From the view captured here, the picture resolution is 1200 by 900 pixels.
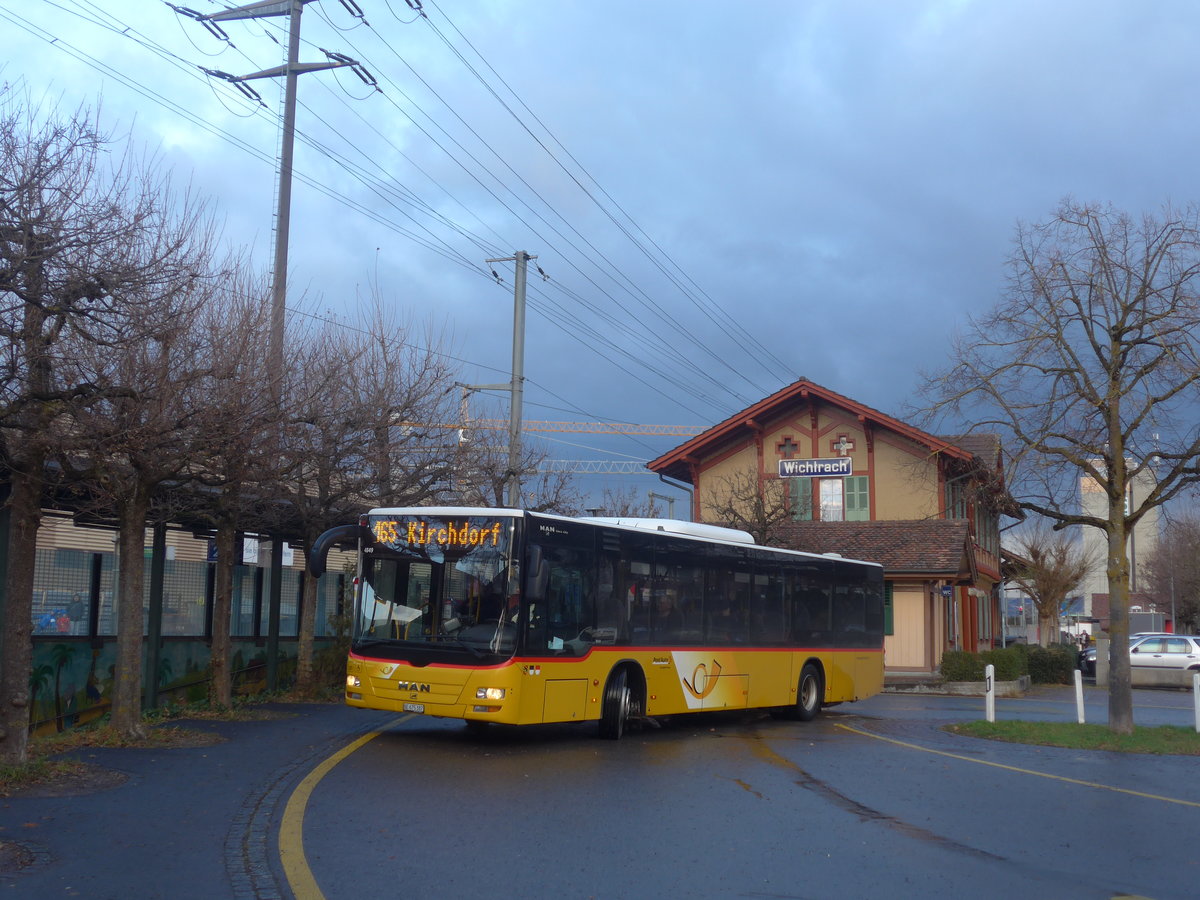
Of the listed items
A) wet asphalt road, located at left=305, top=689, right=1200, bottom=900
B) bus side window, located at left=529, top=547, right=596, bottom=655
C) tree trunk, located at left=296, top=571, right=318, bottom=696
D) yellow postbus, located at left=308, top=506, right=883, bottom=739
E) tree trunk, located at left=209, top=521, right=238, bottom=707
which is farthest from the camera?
tree trunk, located at left=296, top=571, right=318, bottom=696

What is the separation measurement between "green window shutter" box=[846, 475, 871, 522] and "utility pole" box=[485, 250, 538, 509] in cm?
1632

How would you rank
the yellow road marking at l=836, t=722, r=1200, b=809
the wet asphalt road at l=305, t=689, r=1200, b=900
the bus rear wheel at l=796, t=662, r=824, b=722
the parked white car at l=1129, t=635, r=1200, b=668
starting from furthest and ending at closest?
1. the parked white car at l=1129, t=635, r=1200, b=668
2. the bus rear wheel at l=796, t=662, r=824, b=722
3. the yellow road marking at l=836, t=722, r=1200, b=809
4. the wet asphalt road at l=305, t=689, r=1200, b=900

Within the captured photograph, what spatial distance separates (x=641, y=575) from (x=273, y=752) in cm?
564

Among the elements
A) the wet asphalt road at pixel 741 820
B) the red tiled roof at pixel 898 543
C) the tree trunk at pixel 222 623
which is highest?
the red tiled roof at pixel 898 543

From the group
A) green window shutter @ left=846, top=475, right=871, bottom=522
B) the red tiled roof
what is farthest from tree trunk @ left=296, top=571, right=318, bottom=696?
green window shutter @ left=846, top=475, right=871, bottom=522

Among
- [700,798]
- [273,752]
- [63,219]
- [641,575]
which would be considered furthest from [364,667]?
[63,219]

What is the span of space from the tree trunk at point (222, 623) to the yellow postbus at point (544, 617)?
2.05 m

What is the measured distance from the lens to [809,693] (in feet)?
69.8

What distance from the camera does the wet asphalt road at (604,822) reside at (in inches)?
297

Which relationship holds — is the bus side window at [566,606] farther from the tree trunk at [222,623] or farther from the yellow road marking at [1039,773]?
the tree trunk at [222,623]

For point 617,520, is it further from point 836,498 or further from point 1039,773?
point 836,498

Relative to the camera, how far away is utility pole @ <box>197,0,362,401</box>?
1905cm

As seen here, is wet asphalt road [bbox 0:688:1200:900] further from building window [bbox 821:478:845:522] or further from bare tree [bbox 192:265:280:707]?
building window [bbox 821:478:845:522]

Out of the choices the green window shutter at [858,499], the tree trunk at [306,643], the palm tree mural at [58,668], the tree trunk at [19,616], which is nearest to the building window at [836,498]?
the green window shutter at [858,499]
